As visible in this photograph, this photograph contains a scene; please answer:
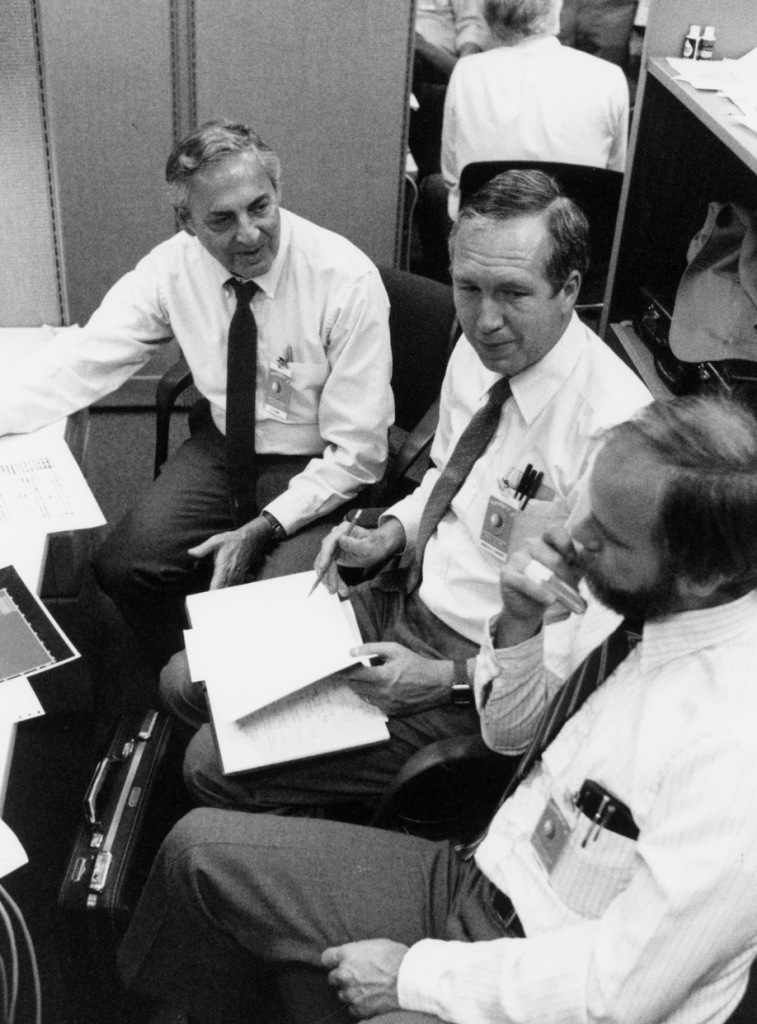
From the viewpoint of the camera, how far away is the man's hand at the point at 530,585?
1344mm

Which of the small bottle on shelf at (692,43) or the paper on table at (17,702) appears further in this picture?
the small bottle on shelf at (692,43)

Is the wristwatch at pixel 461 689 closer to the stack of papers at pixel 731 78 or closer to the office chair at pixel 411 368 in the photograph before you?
the office chair at pixel 411 368

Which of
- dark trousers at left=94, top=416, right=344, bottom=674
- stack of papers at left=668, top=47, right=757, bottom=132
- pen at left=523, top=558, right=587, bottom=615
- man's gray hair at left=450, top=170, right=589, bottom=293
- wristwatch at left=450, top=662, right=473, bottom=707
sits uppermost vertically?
stack of papers at left=668, top=47, right=757, bottom=132

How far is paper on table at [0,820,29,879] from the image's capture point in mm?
1227

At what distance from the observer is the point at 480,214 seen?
5.24 feet

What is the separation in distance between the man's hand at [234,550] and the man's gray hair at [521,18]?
5.61 ft

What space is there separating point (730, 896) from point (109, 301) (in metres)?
1.67

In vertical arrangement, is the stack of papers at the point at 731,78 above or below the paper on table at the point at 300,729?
above

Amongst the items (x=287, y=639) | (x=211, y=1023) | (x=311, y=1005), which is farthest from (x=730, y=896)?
(x=211, y=1023)

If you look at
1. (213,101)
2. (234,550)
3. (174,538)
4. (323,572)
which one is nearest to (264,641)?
(323,572)

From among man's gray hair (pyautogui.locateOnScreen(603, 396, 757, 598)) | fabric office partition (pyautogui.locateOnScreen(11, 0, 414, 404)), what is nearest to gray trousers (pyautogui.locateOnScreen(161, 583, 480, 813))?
man's gray hair (pyautogui.locateOnScreen(603, 396, 757, 598))

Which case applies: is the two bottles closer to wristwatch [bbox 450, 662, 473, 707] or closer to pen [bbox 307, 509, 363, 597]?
→ pen [bbox 307, 509, 363, 597]

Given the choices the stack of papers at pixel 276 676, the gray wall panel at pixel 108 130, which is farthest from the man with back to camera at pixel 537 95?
Result: the stack of papers at pixel 276 676

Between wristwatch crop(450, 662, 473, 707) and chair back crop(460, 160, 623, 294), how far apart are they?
1399 mm
